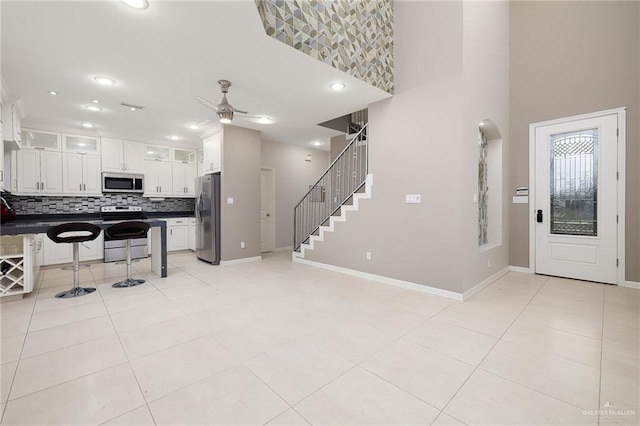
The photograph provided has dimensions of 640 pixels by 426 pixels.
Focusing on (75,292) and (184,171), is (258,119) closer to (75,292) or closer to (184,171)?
(184,171)

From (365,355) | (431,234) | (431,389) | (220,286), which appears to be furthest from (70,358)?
(431,234)

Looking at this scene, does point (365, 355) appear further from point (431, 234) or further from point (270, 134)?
point (270, 134)

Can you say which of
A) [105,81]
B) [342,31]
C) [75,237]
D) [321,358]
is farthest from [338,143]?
[321,358]

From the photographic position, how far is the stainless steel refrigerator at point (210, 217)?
552 centimetres

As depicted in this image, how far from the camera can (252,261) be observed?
597 centimetres

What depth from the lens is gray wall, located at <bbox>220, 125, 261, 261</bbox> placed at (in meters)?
5.59

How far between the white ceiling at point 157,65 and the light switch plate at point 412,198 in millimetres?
1556

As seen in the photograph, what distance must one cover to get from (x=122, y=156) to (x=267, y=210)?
3.44m

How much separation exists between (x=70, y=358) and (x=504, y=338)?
362cm

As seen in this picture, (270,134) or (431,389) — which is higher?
(270,134)

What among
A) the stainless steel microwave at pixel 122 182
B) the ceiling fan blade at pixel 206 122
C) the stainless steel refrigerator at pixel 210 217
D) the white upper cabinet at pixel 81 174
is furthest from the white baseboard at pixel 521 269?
the white upper cabinet at pixel 81 174

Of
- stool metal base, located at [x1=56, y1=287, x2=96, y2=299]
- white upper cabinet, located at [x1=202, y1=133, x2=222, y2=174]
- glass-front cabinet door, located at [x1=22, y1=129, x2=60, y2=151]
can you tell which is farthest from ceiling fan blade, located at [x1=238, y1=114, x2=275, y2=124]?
glass-front cabinet door, located at [x1=22, y1=129, x2=60, y2=151]

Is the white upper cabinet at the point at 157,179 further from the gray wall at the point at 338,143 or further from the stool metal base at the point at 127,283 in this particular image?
the gray wall at the point at 338,143

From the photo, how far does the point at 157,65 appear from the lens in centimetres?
321
